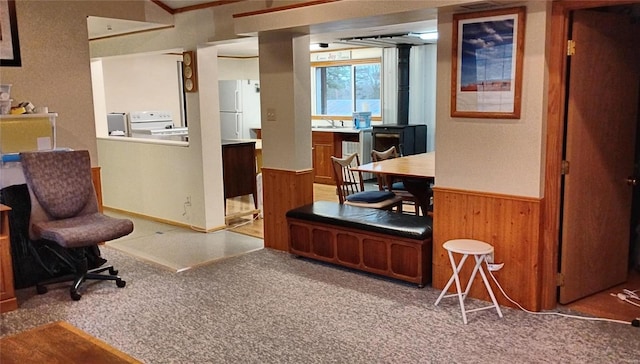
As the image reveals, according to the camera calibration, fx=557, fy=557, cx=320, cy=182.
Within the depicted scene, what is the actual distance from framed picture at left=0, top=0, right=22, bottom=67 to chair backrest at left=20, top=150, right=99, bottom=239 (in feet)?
3.20

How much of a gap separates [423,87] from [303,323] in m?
5.84

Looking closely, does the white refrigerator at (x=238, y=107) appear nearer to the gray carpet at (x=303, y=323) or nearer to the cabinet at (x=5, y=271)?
the gray carpet at (x=303, y=323)

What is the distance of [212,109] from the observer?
18.9 feet

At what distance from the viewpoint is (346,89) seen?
31.1ft

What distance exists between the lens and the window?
909cm

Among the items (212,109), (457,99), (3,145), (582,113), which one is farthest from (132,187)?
(582,113)

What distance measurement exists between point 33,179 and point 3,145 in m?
0.49

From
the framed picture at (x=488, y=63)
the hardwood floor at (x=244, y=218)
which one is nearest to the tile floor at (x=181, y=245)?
the hardwood floor at (x=244, y=218)

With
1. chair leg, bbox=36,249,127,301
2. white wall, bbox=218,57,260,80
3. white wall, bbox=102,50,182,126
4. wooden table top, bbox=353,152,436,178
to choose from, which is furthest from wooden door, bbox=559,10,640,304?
white wall, bbox=218,57,260,80

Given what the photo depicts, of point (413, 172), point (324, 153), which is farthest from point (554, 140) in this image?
point (324, 153)

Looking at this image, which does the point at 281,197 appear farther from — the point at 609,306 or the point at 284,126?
the point at 609,306

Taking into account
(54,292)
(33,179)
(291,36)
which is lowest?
(54,292)

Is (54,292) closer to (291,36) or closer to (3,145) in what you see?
(3,145)

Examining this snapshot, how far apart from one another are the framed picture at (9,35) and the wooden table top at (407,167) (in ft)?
9.89
